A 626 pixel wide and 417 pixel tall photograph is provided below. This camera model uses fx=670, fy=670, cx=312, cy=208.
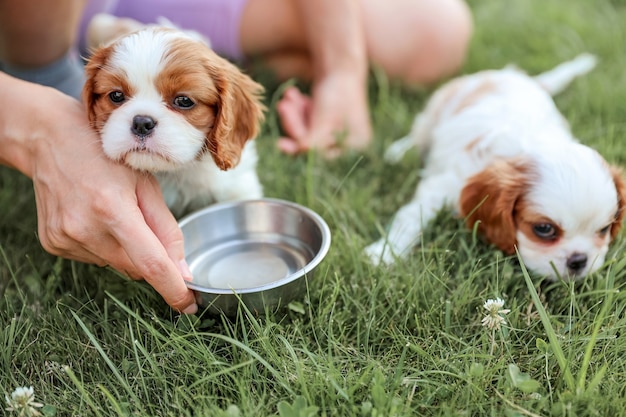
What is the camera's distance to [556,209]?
2.60 meters

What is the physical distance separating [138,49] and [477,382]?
1.59m

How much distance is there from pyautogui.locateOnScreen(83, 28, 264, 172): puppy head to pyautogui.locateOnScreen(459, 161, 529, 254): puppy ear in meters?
1.07

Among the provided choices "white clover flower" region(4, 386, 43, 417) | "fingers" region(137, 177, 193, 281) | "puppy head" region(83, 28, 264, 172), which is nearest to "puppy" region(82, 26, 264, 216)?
"puppy head" region(83, 28, 264, 172)

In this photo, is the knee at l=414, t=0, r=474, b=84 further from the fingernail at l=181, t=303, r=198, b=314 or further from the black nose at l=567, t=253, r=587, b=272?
the fingernail at l=181, t=303, r=198, b=314

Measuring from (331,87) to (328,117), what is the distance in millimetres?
210

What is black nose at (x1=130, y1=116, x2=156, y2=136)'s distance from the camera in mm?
2285

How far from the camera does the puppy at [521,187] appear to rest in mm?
2604

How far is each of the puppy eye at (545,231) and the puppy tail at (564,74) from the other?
1605 mm

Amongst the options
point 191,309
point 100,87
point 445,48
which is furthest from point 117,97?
point 445,48

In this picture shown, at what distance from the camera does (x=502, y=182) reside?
2730 millimetres

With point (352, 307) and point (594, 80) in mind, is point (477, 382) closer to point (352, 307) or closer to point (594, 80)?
point (352, 307)

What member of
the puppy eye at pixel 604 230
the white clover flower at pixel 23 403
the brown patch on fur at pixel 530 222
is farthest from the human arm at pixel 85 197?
the puppy eye at pixel 604 230

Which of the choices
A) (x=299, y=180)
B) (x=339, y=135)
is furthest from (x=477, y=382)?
(x=339, y=135)

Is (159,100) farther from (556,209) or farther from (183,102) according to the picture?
(556,209)
